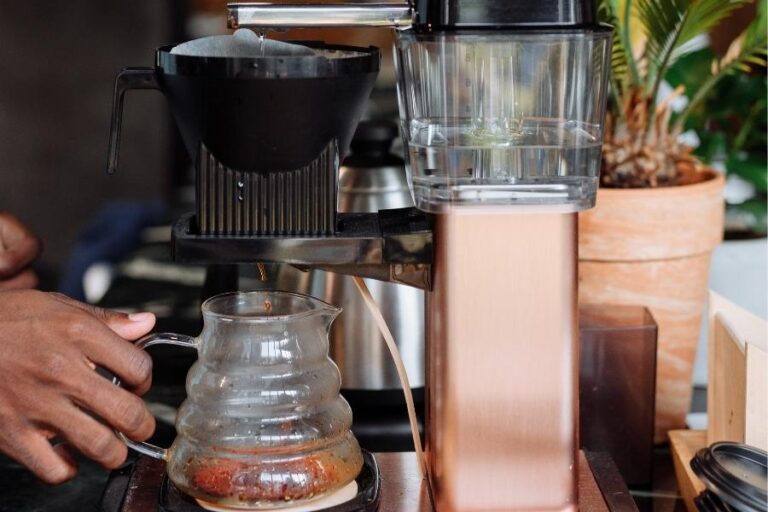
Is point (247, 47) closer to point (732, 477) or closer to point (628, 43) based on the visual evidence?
point (732, 477)

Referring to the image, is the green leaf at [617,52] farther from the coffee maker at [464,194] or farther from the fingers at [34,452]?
the fingers at [34,452]

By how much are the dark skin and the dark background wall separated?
25.4 inches

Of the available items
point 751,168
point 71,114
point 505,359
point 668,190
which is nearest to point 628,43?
point 668,190

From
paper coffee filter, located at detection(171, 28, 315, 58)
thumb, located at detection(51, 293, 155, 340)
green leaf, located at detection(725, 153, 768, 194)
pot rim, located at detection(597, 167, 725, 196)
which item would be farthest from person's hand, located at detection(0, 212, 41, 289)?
green leaf, located at detection(725, 153, 768, 194)

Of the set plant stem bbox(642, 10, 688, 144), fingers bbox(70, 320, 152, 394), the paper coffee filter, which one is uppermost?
the paper coffee filter

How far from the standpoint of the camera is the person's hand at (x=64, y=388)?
0.81 metres

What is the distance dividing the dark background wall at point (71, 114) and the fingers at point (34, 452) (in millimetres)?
681

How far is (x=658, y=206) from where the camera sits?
1.18m

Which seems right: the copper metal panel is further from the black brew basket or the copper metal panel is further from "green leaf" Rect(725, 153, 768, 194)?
"green leaf" Rect(725, 153, 768, 194)

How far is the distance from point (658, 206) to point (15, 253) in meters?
0.67

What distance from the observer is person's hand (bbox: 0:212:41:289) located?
120 cm

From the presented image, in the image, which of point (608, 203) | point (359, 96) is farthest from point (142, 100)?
point (359, 96)

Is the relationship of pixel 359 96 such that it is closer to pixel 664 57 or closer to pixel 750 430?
pixel 750 430

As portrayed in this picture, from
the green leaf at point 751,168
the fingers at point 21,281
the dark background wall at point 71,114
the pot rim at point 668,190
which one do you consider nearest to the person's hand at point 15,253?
the fingers at point 21,281
